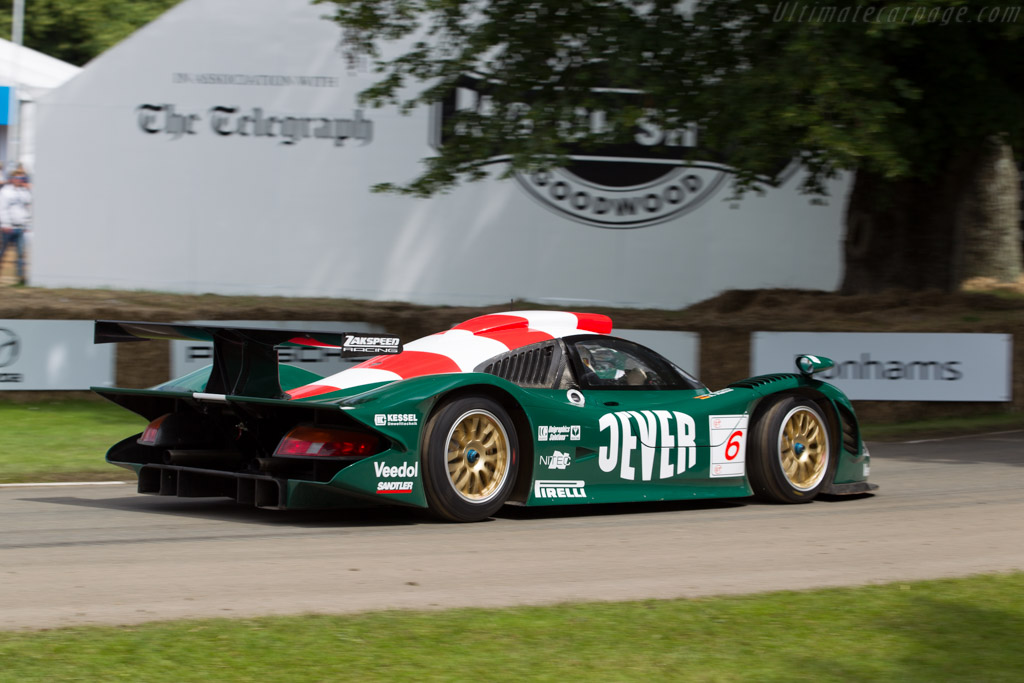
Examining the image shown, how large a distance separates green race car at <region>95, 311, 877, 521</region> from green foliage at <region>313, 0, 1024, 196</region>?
5.32 meters

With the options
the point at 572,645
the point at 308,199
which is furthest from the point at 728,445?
the point at 308,199

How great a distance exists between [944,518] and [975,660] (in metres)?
3.79

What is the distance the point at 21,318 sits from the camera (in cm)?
1352

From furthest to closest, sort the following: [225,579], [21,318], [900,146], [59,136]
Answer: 1. [59,136]
2. [900,146]
3. [21,318]
4. [225,579]

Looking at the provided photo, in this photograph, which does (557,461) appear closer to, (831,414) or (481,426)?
(481,426)

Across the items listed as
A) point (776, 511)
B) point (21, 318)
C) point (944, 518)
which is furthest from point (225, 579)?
point (21, 318)

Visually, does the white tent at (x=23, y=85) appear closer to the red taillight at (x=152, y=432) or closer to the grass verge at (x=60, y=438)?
the grass verge at (x=60, y=438)

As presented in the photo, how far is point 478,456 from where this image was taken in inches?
290

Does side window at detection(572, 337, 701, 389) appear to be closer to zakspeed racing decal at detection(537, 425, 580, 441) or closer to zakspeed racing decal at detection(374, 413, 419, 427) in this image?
zakspeed racing decal at detection(537, 425, 580, 441)

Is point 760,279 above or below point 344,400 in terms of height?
above

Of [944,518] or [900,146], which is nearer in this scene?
[944,518]

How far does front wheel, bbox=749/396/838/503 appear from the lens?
853 centimetres

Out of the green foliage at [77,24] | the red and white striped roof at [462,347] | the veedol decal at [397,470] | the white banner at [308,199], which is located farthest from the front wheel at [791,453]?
the green foliage at [77,24]

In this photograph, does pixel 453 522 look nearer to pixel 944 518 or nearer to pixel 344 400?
pixel 344 400
